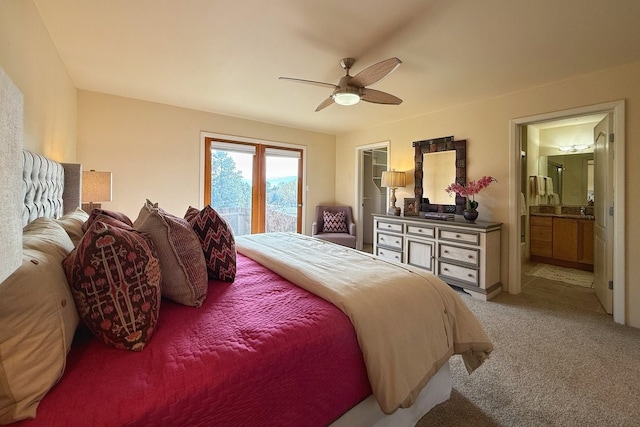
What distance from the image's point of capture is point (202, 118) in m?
4.04

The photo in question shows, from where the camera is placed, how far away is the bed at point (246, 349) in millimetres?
678

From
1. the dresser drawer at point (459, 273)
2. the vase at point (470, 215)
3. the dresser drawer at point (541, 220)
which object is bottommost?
the dresser drawer at point (459, 273)

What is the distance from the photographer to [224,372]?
811 millimetres

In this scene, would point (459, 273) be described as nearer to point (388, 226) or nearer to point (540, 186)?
point (388, 226)

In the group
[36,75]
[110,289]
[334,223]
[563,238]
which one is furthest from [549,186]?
[36,75]

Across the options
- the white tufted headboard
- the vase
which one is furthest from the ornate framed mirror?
the white tufted headboard

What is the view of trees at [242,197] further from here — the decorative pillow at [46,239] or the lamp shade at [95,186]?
the decorative pillow at [46,239]

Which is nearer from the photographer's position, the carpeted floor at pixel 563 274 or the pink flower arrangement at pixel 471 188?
the pink flower arrangement at pixel 471 188

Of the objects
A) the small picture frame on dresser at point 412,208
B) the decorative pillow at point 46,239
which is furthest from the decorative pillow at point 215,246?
the small picture frame on dresser at point 412,208

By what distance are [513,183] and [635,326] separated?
171 cm

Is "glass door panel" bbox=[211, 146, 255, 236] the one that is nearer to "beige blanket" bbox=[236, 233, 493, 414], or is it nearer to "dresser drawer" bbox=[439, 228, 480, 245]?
"beige blanket" bbox=[236, 233, 493, 414]

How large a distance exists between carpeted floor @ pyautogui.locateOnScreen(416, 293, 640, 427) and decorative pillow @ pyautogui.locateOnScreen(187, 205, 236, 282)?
1336mm

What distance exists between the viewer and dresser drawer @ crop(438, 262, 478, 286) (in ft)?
10.4

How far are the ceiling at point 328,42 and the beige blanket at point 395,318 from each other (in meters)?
1.71
